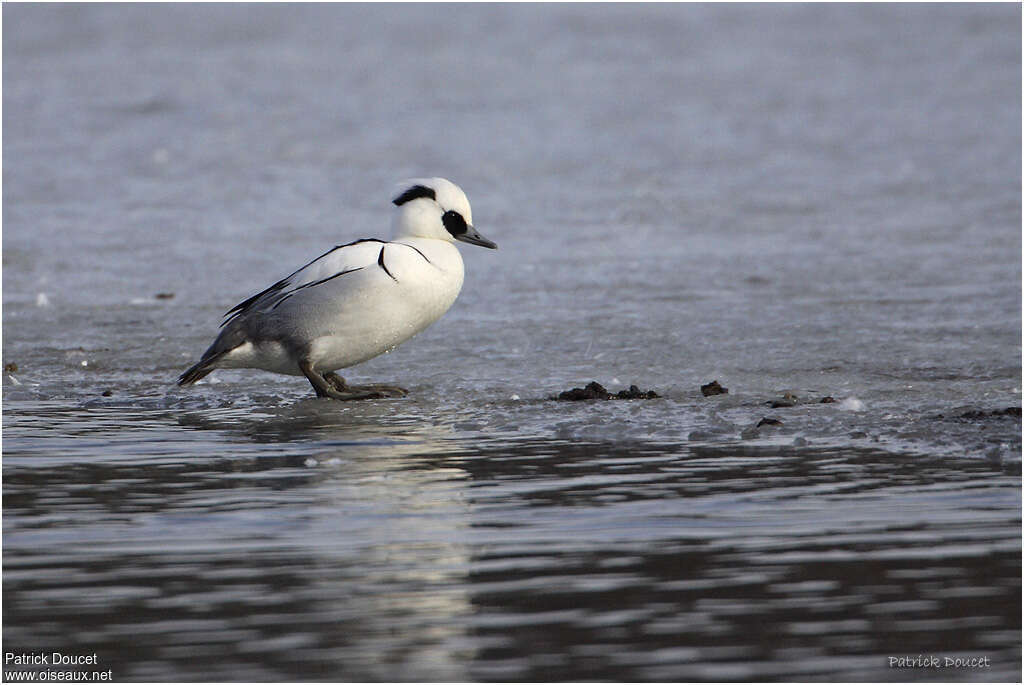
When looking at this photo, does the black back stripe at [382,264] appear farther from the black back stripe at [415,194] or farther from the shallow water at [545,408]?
the shallow water at [545,408]

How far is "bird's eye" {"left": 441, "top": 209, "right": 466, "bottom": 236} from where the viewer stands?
25.3 ft

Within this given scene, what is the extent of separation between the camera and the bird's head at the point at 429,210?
7.68m

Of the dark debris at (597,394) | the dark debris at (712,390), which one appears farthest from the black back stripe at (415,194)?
the dark debris at (712,390)

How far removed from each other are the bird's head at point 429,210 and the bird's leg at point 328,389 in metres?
0.78

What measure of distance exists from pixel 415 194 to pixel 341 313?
77cm

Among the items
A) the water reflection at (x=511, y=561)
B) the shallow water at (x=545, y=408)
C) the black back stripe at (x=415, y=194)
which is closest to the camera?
the water reflection at (x=511, y=561)

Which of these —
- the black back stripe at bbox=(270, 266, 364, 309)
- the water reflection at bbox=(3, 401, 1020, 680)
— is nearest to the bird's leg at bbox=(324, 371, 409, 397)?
the black back stripe at bbox=(270, 266, 364, 309)

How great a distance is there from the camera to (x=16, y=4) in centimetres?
3297

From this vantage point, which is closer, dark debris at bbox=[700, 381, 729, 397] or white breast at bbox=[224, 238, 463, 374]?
dark debris at bbox=[700, 381, 729, 397]

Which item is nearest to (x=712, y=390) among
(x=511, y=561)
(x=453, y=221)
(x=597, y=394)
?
(x=597, y=394)

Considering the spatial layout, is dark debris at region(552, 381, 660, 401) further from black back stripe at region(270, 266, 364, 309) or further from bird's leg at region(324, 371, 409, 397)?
black back stripe at region(270, 266, 364, 309)

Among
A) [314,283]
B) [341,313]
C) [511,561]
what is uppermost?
[314,283]

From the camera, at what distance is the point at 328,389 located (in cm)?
734

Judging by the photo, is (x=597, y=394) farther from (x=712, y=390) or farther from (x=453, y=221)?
(x=453, y=221)
